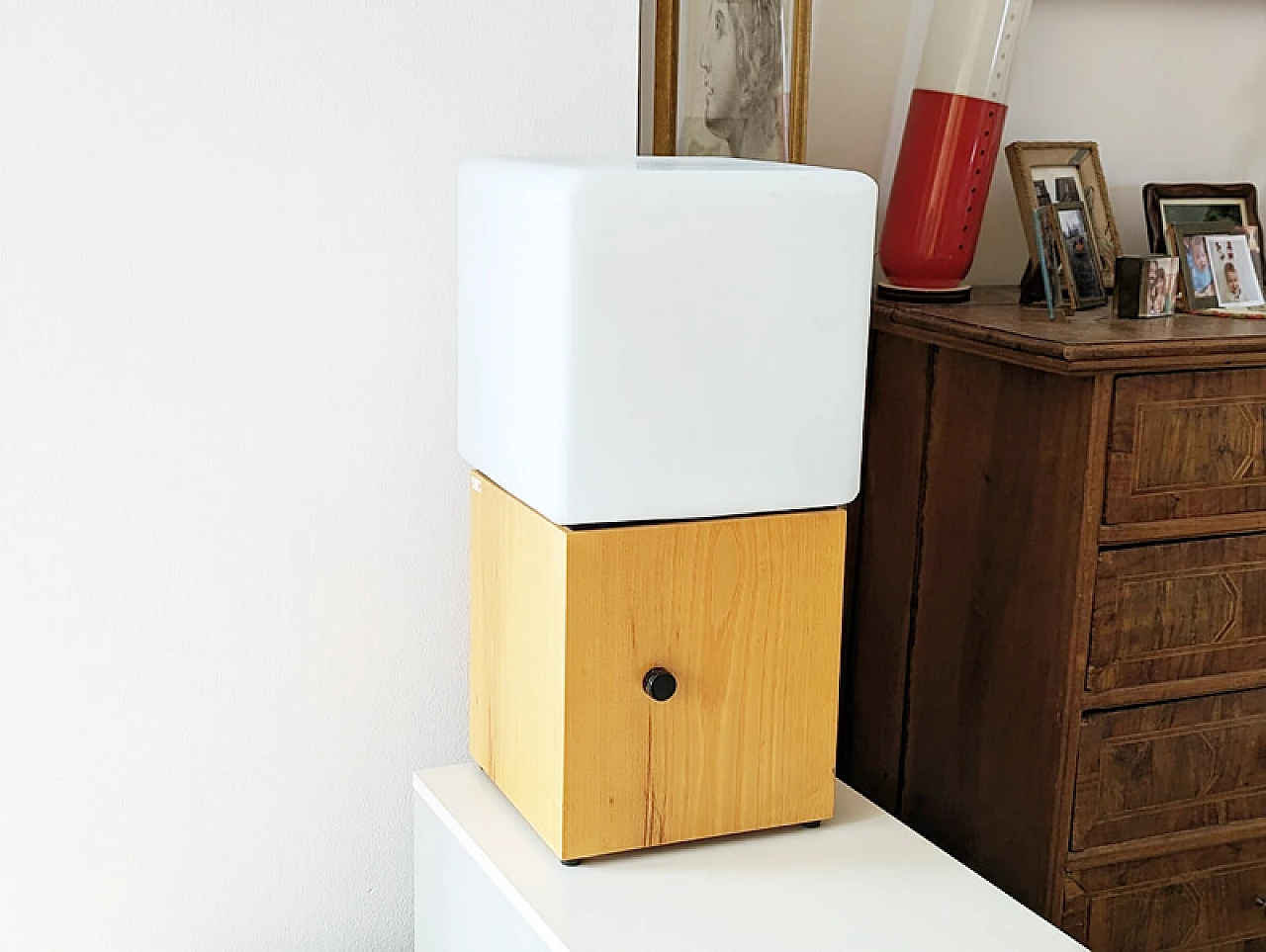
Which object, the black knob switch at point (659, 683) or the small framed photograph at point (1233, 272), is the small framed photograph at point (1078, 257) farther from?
the black knob switch at point (659, 683)

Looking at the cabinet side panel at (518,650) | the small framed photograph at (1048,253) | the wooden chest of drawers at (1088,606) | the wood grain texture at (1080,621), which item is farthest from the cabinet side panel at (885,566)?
the cabinet side panel at (518,650)

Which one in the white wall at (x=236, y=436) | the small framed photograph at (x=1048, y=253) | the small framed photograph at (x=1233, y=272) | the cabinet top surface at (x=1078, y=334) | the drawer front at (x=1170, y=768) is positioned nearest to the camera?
the white wall at (x=236, y=436)

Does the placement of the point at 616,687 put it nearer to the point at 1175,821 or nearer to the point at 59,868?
the point at 59,868

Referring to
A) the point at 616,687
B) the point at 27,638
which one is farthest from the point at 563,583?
the point at 27,638

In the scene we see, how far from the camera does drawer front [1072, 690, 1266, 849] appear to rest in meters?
1.50

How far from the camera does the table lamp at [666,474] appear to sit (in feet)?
3.62

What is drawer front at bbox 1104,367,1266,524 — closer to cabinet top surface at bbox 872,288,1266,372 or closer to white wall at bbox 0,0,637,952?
cabinet top surface at bbox 872,288,1266,372

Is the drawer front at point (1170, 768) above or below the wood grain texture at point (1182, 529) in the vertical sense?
below

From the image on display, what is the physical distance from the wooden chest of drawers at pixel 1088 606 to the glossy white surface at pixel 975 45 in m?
0.25

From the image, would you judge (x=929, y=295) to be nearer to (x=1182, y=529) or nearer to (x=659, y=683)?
(x=1182, y=529)

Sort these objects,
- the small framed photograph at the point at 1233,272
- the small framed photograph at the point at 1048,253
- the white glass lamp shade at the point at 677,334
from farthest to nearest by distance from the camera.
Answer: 1. the small framed photograph at the point at 1233,272
2. the small framed photograph at the point at 1048,253
3. the white glass lamp shade at the point at 677,334

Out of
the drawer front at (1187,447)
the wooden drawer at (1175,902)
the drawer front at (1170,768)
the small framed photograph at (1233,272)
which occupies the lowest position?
the wooden drawer at (1175,902)

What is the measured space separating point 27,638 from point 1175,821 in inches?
47.0

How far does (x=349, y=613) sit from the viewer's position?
145 centimetres
